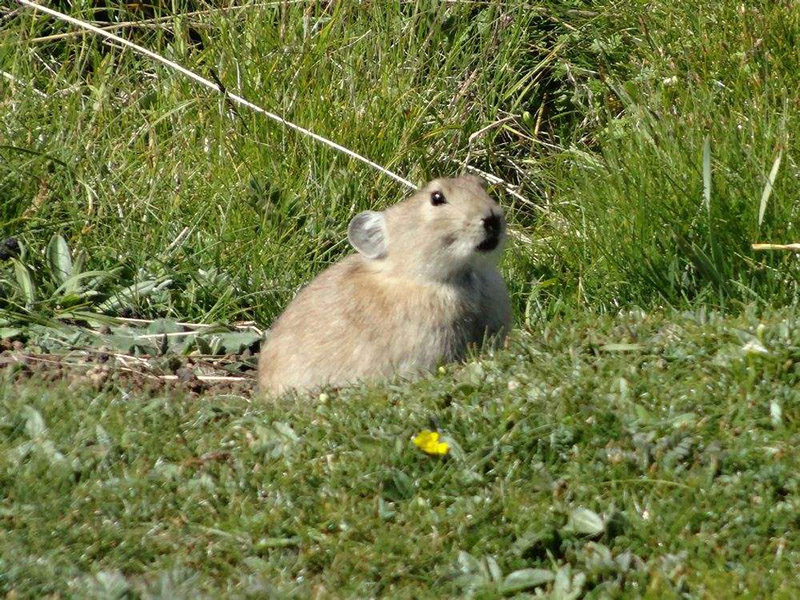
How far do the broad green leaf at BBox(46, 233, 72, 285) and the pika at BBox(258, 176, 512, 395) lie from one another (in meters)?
1.47

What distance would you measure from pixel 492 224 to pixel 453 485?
182cm

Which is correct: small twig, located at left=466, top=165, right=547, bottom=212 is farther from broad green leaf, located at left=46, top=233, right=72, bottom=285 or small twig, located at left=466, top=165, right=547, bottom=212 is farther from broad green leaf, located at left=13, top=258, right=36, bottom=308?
broad green leaf, located at left=13, top=258, right=36, bottom=308

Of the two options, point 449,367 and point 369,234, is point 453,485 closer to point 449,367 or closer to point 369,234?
point 449,367

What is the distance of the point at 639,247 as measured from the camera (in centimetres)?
647

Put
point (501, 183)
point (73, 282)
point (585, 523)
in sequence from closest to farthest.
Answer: point (585, 523), point (73, 282), point (501, 183)

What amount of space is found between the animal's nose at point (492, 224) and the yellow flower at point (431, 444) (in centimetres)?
158

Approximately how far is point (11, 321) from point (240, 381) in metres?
1.22

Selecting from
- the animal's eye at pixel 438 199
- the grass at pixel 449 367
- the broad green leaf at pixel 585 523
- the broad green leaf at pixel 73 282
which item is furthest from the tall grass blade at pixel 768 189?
the broad green leaf at pixel 73 282

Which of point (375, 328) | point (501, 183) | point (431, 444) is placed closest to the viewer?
point (431, 444)

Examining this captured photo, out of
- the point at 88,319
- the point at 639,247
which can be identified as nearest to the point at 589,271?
the point at 639,247

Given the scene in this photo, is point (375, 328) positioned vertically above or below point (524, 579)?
below

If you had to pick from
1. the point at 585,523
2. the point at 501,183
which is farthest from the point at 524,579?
the point at 501,183

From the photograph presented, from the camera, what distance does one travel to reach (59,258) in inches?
272

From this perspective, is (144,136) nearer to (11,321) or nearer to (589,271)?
(11,321)
